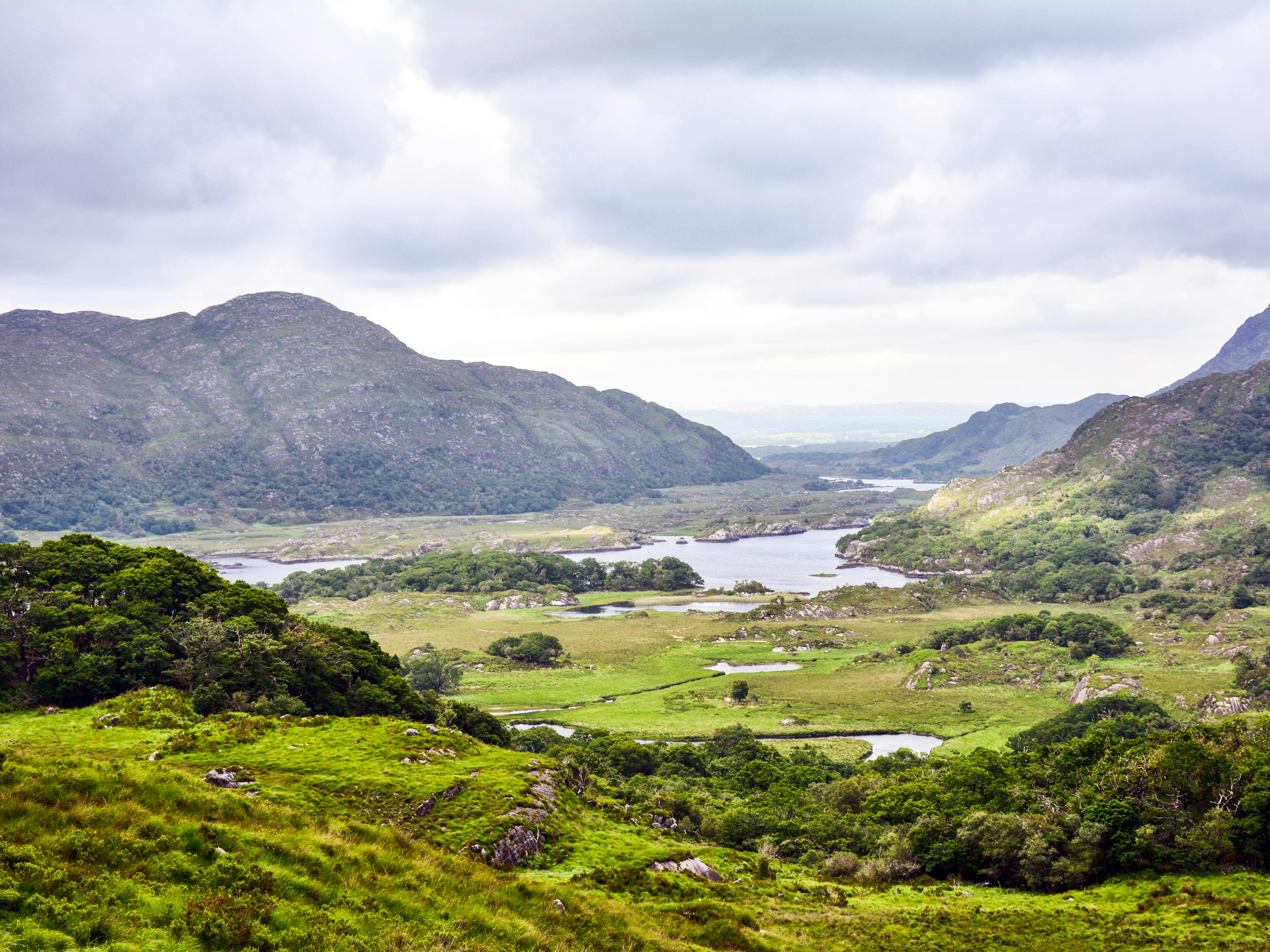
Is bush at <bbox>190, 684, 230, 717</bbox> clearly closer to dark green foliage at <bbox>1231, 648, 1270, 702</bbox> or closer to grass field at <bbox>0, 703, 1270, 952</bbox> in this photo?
grass field at <bbox>0, 703, 1270, 952</bbox>

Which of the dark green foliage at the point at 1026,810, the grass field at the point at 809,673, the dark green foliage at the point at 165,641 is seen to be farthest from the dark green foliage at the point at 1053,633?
the dark green foliage at the point at 165,641

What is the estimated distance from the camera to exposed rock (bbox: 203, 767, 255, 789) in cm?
3197

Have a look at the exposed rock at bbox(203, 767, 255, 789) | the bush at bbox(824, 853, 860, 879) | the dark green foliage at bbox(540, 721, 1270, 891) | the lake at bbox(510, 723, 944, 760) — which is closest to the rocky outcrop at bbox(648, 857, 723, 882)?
the bush at bbox(824, 853, 860, 879)

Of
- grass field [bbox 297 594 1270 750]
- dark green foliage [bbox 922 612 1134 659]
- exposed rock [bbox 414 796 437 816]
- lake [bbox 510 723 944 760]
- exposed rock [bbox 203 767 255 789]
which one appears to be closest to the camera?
exposed rock [bbox 203 767 255 789]

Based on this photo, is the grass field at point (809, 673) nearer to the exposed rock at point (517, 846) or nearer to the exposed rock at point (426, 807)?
the exposed rock at point (517, 846)

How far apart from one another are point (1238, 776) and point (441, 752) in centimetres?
4205

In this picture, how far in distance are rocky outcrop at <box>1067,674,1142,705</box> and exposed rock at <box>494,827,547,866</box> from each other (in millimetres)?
96083

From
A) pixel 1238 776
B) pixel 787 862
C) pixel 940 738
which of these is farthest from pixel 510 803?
pixel 940 738

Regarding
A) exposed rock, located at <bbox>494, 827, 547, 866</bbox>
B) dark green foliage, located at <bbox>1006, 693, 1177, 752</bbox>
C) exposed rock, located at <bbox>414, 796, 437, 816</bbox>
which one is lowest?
dark green foliage, located at <bbox>1006, 693, 1177, 752</bbox>

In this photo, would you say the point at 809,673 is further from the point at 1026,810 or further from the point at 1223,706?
the point at 1026,810

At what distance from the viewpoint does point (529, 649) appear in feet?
496

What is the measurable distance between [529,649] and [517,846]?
12109 centimetres

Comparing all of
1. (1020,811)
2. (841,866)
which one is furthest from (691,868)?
(1020,811)

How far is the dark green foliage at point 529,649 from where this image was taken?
493 ft
